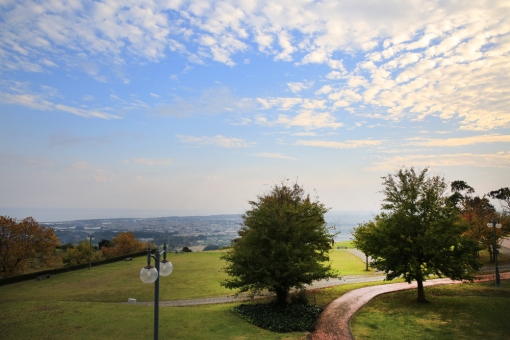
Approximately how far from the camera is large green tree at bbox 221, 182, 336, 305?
23969 millimetres

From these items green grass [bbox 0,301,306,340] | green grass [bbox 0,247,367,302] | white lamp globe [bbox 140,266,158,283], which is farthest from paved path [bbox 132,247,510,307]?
white lamp globe [bbox 140,266,158,283]

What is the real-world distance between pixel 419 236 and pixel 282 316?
13004 millimetres

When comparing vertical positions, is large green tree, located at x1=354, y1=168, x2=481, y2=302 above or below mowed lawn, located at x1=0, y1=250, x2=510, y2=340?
above

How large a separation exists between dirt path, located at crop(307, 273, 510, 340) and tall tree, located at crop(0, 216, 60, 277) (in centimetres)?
5489

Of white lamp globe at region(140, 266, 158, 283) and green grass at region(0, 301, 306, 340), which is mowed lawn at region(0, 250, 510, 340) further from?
white lamp globe at region(140, 266, 158, 283)

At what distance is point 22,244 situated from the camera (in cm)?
5528

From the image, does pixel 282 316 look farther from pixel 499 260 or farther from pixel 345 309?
pixel 499 260

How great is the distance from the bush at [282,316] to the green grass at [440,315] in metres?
3.09

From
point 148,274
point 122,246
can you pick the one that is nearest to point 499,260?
point 148,274

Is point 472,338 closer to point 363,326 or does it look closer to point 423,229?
point 363,326

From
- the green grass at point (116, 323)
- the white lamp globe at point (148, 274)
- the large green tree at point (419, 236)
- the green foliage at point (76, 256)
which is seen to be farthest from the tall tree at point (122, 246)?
the white lamp globe at point (148, 274)

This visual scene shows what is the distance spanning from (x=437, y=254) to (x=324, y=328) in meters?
11.1

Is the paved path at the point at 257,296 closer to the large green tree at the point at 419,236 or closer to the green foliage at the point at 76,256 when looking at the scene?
the large green tree at the point at 419,236

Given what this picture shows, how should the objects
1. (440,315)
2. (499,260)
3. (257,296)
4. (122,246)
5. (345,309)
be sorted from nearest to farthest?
(440,315), (345,309), (257,296), (499,260), (122,246)
